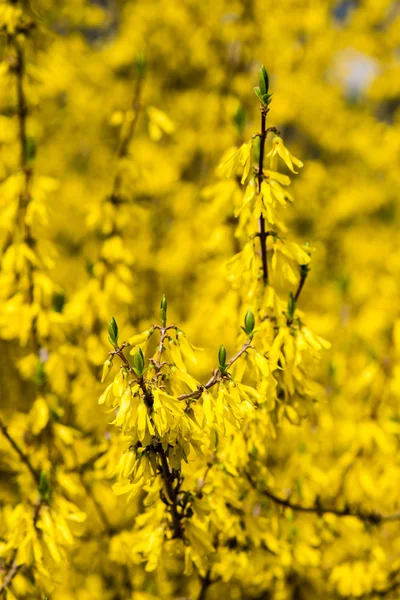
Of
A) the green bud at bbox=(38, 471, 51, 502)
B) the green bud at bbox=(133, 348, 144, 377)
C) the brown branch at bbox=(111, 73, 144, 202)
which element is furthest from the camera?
the brown branch at bbox=(111, 73, 144, 202)

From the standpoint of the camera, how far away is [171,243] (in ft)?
16.8

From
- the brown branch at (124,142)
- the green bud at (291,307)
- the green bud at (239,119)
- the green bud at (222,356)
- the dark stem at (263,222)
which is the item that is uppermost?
the brown branch at (124,142)

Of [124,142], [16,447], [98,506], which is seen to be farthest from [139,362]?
[124,142]

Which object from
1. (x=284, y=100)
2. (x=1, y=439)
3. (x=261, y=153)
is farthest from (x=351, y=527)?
(x=284, y=100)

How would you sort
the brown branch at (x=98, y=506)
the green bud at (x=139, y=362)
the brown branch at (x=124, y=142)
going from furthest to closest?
1. the brown branch at (x=124, y=142)
2. the brown branch at (x=98, y=506)
3. the green bud at (x=139, y=362)

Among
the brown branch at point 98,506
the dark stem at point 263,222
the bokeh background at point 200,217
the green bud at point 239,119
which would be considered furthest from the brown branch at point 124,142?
the brown branch at point 98,506

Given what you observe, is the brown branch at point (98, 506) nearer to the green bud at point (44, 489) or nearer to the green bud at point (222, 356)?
the green bud at point (44, 489)

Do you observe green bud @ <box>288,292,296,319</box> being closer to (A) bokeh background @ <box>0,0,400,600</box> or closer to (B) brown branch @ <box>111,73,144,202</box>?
(A) bokeh background @ <box>0,0,400,600</box>

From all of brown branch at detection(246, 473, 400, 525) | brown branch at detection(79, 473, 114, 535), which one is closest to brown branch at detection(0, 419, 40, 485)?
brown branch at detection(79, 473, 114, 535)

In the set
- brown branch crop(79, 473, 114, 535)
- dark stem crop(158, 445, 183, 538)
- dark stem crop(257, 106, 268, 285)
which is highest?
dark stem crop(257, 106, 268, 285)

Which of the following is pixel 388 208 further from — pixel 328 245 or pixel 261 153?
pixel 261 153

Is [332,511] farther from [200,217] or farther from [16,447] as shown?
[200,217]

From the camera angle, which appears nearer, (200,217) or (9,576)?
(9,576)

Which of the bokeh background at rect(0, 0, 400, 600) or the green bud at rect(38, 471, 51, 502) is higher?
the bokeh background at rect(0, 0, 400, 600)
